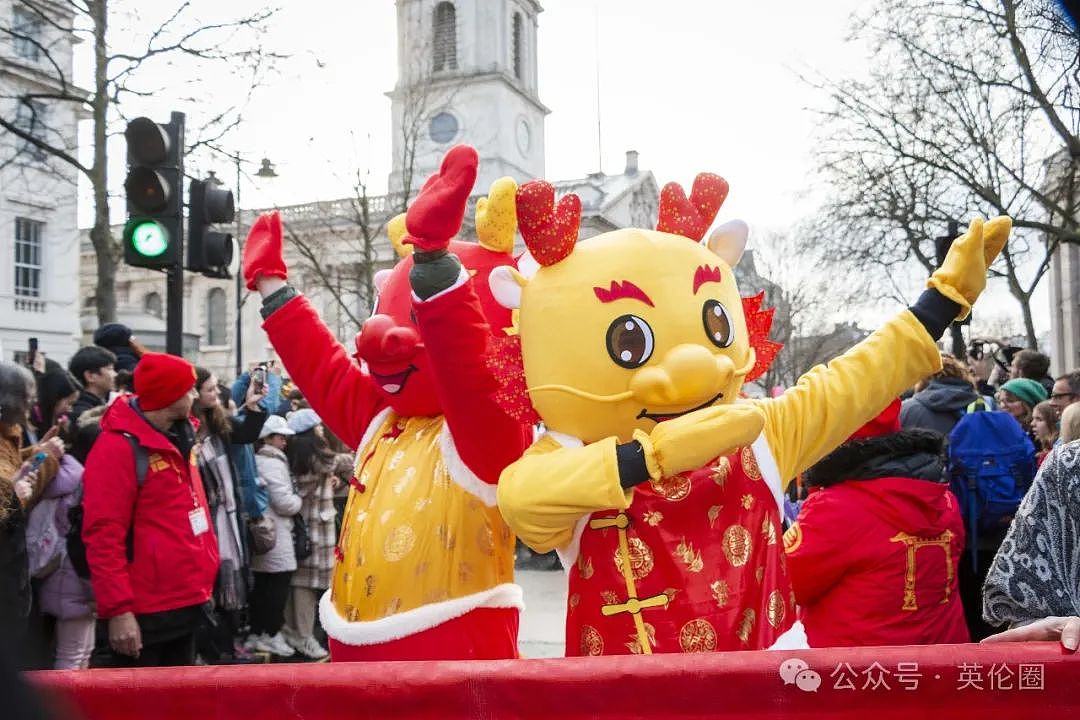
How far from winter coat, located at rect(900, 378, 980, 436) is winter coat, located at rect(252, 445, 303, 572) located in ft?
12.6

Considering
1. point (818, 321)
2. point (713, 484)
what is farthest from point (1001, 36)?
point (818, 321)

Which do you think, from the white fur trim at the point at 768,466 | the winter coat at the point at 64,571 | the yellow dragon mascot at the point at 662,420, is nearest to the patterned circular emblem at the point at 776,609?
the yellow dragon mascot at the point at 662,420

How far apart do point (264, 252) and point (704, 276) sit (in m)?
1.77

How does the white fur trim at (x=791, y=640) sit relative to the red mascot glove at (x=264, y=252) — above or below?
below

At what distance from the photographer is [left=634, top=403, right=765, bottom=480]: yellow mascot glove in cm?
231

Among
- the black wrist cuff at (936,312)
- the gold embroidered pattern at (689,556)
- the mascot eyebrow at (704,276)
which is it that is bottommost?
the gold embroidered pattern at (689,556)

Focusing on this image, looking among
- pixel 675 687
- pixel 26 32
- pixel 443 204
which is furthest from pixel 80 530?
pixel 26 32

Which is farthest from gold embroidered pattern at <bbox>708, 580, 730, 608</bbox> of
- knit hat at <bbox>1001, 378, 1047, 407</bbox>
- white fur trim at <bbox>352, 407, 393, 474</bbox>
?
knit hat at <bbox>1001, 378, 1047, 407</bbox>

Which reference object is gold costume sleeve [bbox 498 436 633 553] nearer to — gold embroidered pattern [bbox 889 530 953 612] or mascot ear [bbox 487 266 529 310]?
mascot ear [bbox 487 266 529 310]

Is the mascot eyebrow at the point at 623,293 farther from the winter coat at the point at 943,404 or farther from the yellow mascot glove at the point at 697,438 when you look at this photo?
the winter coat at the point at 943,404

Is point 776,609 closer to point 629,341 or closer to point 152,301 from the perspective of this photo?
point 629,341

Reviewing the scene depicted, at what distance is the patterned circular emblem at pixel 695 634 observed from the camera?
7.95 feet

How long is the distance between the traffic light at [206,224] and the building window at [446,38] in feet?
132

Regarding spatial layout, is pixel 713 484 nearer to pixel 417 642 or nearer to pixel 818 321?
pixel 417 642
